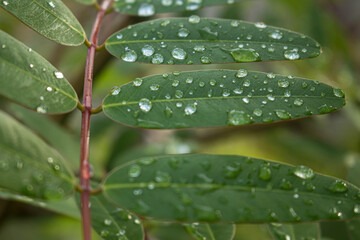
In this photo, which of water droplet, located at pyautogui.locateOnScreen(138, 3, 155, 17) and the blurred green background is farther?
the blurred green background

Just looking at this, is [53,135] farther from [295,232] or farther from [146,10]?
[295,232]

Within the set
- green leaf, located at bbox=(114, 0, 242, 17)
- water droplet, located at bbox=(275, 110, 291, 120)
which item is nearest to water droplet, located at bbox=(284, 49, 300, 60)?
water droplet, located at bbox=(275, 110, 291, 120)

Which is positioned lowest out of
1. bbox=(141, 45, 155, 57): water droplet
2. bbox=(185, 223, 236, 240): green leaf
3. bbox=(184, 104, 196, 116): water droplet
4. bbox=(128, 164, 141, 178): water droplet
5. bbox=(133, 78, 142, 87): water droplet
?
bbox=(185, 223, 236, 240): green leaf

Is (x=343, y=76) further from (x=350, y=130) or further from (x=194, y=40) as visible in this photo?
(x=194, y=40)

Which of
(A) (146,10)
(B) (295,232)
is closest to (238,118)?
(B) (295,232)

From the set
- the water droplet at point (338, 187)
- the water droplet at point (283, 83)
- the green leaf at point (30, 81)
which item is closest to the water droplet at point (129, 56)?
the green leaf at point (30, 81)

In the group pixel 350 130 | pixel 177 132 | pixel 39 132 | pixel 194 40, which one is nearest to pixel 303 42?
pixel 194 40

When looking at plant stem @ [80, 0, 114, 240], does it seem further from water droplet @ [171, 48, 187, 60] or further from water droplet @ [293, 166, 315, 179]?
water droplet @ [293, 166, 315, 179]

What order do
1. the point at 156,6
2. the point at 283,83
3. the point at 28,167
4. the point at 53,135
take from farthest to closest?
1. the point at 53,135
2. the point at 156,6
3. the point at 283,83
4. the point at 28,167
